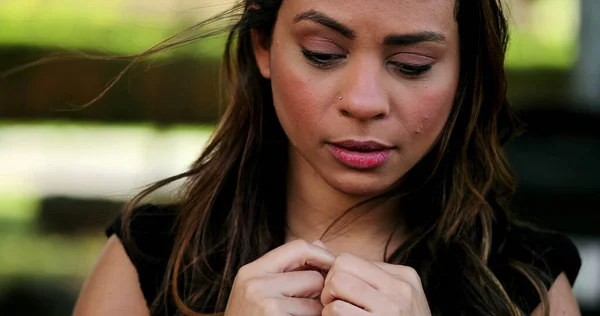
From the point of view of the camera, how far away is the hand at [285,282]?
6.77 ft

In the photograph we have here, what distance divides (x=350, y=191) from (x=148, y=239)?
0.55 metres

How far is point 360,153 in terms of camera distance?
217 centimetres

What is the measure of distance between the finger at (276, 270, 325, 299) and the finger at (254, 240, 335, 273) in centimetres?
2

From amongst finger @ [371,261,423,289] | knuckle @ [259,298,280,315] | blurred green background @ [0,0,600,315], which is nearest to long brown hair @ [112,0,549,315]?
finger @ [371,261,423,289]

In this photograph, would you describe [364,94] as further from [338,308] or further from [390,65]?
[338,308]

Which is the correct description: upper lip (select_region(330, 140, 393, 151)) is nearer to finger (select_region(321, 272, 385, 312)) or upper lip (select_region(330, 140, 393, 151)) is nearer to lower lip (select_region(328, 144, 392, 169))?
lower lip (select_region(328, 144, 392, 169))

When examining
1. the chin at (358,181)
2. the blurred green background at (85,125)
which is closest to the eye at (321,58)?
the chin at (358,181)

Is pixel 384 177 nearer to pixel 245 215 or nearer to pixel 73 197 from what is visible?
pixel 245 215

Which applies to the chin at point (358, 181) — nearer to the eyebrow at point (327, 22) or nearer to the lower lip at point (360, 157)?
the lower lip at point (360, 157)

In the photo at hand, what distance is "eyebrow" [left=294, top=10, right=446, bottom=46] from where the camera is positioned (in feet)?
7.04

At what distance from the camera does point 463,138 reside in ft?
7.99

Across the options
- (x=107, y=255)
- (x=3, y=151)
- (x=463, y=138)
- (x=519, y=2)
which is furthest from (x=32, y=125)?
(x=463, y=138)

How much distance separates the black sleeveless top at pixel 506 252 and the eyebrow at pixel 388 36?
577mm

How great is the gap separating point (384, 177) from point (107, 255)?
0.71m
